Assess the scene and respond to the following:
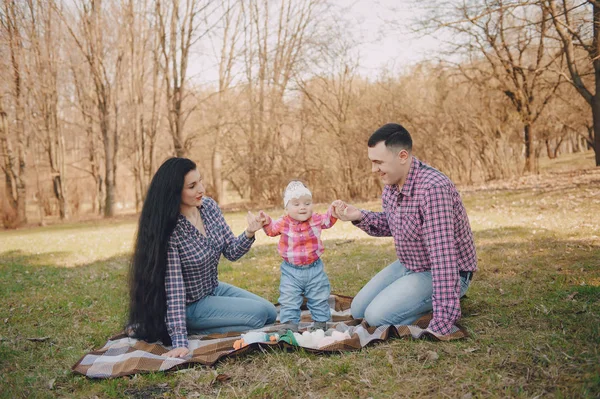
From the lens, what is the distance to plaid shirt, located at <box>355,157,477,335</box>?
368cm

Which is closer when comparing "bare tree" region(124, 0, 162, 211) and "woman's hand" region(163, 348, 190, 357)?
"woman's hand" region(163, 348, 190, 357)

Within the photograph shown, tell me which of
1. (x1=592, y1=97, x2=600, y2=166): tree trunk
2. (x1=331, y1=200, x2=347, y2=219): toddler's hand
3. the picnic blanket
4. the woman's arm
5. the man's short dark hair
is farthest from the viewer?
(x1=592, y1=97, x2=600, y2=166): tree trunk

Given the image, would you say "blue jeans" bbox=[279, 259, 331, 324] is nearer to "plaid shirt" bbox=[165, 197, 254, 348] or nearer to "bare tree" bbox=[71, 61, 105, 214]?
"plaid shirt" bbox=[165, 197, 254, 348]

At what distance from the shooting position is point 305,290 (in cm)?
443

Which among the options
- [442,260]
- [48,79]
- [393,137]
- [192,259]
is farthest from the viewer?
[48,79]

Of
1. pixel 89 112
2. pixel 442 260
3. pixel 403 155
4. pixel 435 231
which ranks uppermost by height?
pixel 89 112

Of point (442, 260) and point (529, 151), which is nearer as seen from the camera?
point (442, 260)

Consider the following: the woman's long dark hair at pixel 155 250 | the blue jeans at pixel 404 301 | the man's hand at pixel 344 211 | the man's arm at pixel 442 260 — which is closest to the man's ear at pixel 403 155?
the man's arm at pixel 442 260

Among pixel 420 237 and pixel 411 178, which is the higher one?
pixel 411 178

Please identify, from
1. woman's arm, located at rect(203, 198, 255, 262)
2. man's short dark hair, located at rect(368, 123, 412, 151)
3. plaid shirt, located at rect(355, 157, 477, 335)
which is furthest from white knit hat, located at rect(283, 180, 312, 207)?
man's short dark hair, located at rect(368, 123, 412, 151)

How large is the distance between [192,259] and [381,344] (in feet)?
5.91

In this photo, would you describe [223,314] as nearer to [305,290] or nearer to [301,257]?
[305,290]

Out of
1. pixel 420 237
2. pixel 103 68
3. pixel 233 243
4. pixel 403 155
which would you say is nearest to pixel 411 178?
pixel 403 155

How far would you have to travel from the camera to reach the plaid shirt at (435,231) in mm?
3678
